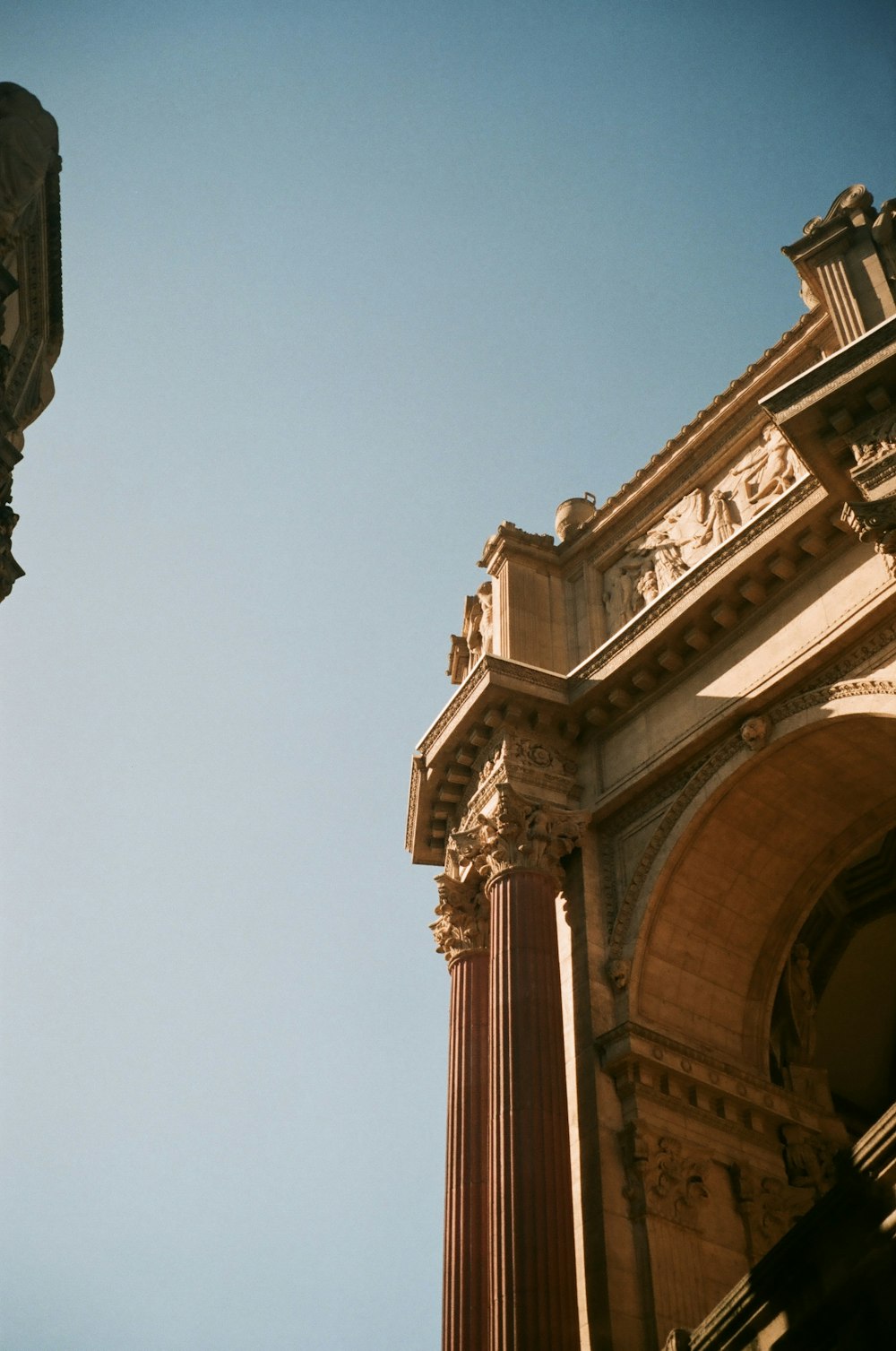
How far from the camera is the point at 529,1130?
1745cm

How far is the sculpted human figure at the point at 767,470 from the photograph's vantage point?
2244 cm

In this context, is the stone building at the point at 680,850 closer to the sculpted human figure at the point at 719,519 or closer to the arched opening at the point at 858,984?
the sculpted human figure at the point at 719,519

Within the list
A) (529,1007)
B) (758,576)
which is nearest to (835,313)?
(758,576)

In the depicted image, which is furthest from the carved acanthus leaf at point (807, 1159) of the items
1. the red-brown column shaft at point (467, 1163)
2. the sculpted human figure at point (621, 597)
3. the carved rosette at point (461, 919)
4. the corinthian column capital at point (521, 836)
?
the sculpted human figure at point (621, 597)

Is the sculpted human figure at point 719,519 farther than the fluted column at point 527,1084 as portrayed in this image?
Yes

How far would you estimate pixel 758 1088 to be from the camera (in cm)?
1969

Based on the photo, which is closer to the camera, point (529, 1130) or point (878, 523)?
point (878, 523)

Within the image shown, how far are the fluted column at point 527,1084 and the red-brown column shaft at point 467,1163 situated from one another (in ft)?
2.51

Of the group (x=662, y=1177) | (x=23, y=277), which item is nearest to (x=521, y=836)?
(x=662, y=1177)

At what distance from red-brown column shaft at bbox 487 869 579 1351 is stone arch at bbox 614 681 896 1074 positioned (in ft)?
4.70

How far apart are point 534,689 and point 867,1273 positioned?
42.4 ft

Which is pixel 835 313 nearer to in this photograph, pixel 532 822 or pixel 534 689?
pixel 534 689

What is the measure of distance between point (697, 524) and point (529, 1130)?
11.2 m

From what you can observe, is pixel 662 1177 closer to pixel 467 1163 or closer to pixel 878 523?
pixel 467 1163
